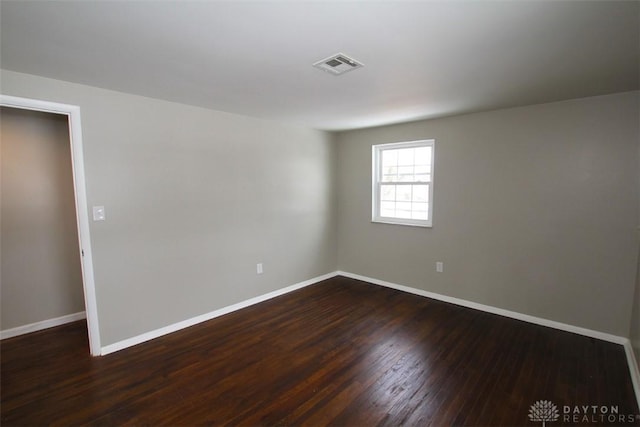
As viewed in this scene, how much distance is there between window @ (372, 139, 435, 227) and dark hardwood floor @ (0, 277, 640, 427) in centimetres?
146

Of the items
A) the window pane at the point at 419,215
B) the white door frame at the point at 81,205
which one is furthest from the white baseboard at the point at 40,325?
the window pane at the point at 419,215

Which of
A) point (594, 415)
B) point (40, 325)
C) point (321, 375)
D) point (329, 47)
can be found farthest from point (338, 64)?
point (40, 325)

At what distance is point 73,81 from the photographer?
2373mm

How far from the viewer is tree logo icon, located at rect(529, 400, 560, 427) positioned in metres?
1.90

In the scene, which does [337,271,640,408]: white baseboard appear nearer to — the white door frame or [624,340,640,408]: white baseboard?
[624,340,640,408]: white baseboard

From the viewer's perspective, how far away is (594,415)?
1.93m

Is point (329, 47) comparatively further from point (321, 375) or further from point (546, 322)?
point (546, 322)

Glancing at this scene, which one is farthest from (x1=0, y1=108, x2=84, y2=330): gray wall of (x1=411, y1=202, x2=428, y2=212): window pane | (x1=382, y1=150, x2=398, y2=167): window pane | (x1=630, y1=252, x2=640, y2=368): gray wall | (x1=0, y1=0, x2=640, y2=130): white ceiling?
(x1=630, y1=252, x2=640, y2=368): gray wall

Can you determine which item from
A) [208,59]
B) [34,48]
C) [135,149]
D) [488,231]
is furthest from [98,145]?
[488,231]

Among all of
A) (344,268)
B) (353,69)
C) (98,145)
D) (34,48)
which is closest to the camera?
(34,48)

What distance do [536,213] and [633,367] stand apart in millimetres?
1480

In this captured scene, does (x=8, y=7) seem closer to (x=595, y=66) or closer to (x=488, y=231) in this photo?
(x=595, y=66)

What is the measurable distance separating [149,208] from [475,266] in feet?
12.2

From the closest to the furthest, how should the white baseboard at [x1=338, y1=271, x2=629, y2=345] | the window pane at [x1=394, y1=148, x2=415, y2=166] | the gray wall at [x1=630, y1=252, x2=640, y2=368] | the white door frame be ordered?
the gray wall at [x1=630, y1=252, x2=640, y2=368] → the white door frame → the white baseboard at [x1=338, y1=271, x2=629, y2=345] → the window pane at [x1=394, y1=148, x2=415, y2=166]
